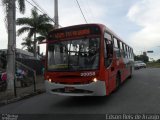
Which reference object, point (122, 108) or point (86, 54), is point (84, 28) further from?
point (122, 108)

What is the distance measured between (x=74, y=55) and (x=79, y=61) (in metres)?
0.36

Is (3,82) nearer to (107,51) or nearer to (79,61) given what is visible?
(79,61)

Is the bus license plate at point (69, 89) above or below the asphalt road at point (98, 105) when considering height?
above

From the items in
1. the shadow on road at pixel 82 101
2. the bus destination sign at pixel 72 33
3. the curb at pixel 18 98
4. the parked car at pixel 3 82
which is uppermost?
the bus destination sign at pixel 72 33

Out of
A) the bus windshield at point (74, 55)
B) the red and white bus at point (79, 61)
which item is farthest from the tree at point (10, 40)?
the bus windshield at point (74, 55)

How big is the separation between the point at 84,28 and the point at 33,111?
11.8 ft

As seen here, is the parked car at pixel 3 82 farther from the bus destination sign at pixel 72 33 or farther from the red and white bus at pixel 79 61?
the bus destination sign at pixel 72 33

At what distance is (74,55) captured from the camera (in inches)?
468

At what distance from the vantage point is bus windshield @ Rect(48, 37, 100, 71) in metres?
11.6

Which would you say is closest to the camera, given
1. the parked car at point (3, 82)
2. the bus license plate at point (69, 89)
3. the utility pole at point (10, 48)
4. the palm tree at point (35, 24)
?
the bus license plate at point (69, 89)

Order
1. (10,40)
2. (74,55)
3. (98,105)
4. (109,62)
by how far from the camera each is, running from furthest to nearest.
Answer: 1. (10,40)
2. (109,62)
3. (74,55)
4. (98,105)

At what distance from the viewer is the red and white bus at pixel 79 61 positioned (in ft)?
37.4

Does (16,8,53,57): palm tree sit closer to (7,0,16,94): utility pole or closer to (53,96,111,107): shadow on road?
(7,0,16,94): utility pole

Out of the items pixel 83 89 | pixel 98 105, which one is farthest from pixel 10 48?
pixel 98 105
